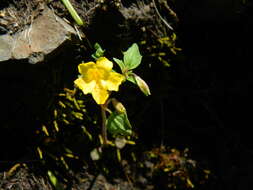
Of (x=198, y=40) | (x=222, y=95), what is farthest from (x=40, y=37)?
(x=222, y=95)

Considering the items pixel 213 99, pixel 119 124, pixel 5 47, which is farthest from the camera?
pixel 213 99

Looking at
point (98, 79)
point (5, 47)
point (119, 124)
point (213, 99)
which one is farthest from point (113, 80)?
point (213, 99)

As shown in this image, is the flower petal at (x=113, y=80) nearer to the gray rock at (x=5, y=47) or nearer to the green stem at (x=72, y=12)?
the green stem at (x=72, y=12)

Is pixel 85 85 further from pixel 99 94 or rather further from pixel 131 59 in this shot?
pixel 131 59

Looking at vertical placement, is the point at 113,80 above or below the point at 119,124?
above

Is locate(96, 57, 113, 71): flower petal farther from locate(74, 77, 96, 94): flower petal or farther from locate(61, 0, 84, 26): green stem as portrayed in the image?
locate(61, 0, 84, 26): green stem

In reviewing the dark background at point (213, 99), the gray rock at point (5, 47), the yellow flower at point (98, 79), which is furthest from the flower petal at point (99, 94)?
the dark background at point (213, 99)

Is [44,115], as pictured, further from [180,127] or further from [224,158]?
[224,158]
